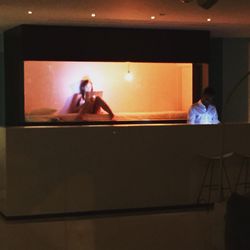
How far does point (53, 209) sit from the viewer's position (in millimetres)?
6945

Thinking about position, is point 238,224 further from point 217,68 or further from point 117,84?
point 217,68

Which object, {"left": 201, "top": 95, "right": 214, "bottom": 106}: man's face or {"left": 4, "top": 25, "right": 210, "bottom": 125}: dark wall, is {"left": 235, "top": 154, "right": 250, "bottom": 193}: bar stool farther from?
{"left": 4, "top": 25, "right": 210, "bottom": 125}: dark wall

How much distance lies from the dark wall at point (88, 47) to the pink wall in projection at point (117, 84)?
33cm

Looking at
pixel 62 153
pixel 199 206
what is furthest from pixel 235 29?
pixel 62 153

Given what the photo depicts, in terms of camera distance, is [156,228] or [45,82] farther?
[45,82]

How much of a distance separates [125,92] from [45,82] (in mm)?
1339

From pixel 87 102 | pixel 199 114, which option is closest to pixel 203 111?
pixel 199 114

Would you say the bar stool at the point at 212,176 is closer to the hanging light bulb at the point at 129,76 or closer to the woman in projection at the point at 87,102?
the woman in projection at the point at 87,102

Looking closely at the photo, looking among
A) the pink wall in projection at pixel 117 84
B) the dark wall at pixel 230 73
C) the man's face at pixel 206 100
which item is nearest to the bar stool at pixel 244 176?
the man's face at pixel 206 100

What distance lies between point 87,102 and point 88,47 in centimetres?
92

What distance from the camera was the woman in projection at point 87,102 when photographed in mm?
10266

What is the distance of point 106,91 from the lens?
1080cm

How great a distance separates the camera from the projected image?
33.4 ft

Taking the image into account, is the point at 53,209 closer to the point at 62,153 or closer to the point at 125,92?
the point at 62,153
